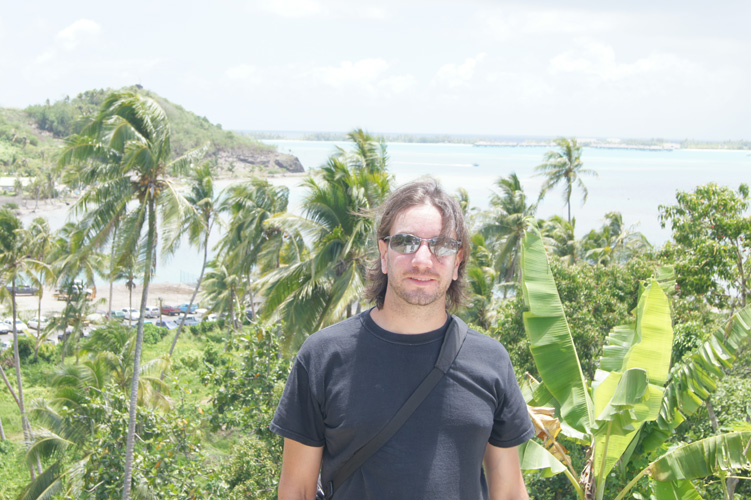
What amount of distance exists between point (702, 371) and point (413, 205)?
4.70 metres

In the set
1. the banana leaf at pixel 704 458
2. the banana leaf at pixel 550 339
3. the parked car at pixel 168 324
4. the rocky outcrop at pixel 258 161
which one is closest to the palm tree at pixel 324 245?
the banana leaf at pixel 550 339

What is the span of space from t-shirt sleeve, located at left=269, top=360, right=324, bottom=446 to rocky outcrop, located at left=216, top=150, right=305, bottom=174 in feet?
427

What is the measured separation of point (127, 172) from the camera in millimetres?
13898

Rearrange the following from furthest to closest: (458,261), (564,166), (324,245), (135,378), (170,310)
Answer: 1. (170,310)
2. (564,166)
3. (135,378)
4. (324,245)
5. (458,261)

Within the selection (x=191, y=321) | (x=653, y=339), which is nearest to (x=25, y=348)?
(x=191, y=321)

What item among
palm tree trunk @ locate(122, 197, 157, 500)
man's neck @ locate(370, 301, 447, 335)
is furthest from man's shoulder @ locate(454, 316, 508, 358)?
palm tree trunk @ locate(122, 197, 157, 500)

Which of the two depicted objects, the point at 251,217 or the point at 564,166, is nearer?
the point at 251,217

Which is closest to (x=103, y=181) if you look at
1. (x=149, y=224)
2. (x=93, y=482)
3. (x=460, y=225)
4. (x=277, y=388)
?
(x=149, y=224)

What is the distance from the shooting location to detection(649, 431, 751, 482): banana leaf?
17.8ft

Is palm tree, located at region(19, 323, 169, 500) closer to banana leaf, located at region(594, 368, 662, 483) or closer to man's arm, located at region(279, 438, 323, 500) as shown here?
banana leaf, located at region(594, 368, 662, 483)

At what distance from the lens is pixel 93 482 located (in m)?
10.2

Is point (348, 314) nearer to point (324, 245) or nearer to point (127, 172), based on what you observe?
point (324, 245)

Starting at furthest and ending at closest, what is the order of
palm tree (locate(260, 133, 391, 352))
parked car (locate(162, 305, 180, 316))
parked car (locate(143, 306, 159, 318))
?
parked car (locate(162, 305, 180, 316)) < parked car (locate(143, 306, 159, 318)) < palm tree (locate(260, 133, 391, 352))

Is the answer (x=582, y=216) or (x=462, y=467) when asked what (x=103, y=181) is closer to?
(x=462, y=467)
